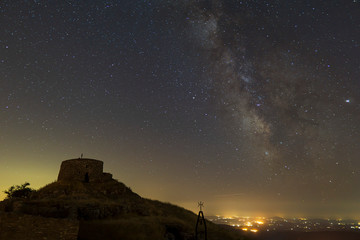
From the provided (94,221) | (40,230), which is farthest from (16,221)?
(94,221)

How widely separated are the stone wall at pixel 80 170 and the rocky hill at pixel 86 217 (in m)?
1.46

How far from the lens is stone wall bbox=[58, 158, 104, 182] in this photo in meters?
33.5

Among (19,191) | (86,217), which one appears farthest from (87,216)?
(19,191)

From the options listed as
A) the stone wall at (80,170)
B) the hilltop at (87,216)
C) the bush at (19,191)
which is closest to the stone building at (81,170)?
the stone wall at (80,170)

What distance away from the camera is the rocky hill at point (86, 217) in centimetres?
1547

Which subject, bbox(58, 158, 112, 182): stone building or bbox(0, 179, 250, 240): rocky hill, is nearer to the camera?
bbox(0, 179, 250, 240): rocky hill

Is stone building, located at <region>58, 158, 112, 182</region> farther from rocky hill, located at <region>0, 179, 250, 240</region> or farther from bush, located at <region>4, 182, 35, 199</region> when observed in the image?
bush, located at <region>4, 182, 35, 199</region>

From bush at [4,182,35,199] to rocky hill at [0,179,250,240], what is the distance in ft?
42.6

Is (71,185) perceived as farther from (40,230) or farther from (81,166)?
(40,230)

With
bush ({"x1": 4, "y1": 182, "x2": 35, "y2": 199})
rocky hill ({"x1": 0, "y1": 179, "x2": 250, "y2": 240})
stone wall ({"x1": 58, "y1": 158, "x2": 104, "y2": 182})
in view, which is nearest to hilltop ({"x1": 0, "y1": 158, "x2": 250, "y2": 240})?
rocky hill ({"x1": 0, "y1": 179, "x2": 250, "y2": 240})

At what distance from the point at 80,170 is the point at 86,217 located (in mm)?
12772

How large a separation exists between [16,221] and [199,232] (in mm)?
17260

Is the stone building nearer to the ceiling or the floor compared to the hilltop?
nearer to the ceiling

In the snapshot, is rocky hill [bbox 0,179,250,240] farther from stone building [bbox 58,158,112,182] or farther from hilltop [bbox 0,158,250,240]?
stone building [bbox 58,158,112,182]
